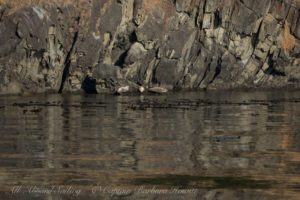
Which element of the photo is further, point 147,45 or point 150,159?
point 147,45

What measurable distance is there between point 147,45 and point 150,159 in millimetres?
57996

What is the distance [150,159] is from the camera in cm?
1823

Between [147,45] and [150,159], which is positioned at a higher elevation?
[147,45]

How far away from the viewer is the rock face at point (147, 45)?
6694cm

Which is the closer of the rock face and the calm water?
the calm water

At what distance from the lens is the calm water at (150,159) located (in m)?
13.7

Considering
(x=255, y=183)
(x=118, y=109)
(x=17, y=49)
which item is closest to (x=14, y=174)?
(x=255, y=183)

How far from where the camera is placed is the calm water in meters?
13.7

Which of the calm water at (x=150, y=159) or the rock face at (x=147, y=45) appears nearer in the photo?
the calm water at (x=150, y=159)

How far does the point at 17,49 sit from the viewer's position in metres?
65.6

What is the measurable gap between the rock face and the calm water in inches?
1362

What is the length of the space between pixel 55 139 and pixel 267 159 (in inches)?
371

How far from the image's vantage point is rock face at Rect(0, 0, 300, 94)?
6694 cm

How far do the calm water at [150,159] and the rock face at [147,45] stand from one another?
34589mm
